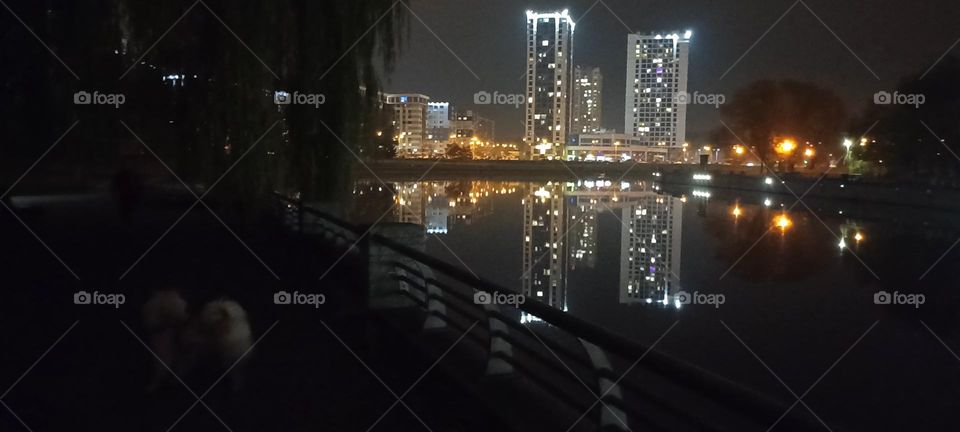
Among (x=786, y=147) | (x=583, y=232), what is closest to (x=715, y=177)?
(x=786, y=147)

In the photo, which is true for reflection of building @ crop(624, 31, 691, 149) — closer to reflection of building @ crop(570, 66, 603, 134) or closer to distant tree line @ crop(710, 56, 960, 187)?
distant tree line @ crop(710, 56, 960, 187)

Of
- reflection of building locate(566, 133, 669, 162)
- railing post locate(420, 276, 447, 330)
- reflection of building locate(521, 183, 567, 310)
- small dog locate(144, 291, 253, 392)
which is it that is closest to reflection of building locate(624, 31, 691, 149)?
reflection of building locate(566, 133, 669, 162)

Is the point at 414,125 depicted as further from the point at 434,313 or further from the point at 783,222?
the point at 434,313

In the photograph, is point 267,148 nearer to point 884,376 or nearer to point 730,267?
point 884,376

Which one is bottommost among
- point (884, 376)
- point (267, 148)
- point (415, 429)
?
point (884, 376)

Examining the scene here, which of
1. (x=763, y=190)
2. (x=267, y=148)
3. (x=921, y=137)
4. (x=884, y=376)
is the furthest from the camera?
(x=763, y=190)

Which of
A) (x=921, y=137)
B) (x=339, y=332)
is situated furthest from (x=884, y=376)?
(x=921, y=137)

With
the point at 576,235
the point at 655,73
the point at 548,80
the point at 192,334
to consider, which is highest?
the point at 548,80

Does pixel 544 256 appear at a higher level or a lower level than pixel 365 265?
lower
